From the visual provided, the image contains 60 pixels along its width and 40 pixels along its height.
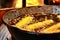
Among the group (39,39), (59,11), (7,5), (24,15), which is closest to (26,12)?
(24,15)

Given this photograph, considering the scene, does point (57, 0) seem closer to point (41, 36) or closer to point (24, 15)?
point (24, 15)

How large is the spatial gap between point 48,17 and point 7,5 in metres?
0.86

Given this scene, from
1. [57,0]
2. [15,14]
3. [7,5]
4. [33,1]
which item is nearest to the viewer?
[15,14]

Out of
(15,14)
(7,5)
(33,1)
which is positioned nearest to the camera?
(15,14)

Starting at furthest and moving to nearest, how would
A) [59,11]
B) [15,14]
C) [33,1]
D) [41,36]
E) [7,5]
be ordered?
[33,1], [7,5], [59,11], [15,14], [41,36]

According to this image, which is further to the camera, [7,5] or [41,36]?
[7,5]

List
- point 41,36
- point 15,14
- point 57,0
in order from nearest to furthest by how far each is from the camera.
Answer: point 41,36 → point 15,14 → point 57,0

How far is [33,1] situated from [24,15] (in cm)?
91

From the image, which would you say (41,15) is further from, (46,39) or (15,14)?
(46,39)

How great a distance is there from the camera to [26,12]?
1.00 metres

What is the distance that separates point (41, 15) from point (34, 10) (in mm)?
61

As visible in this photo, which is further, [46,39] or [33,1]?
[33,1]

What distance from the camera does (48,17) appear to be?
1000 mm

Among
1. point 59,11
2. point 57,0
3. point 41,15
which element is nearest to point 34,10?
point 41,15
